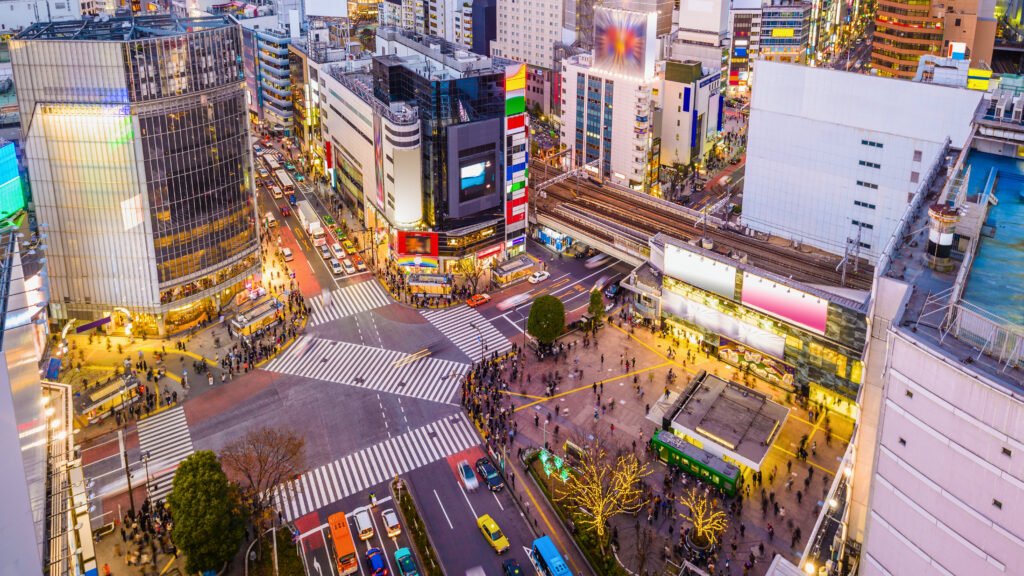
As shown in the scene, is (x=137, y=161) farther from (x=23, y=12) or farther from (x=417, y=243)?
(x=23, y=12)

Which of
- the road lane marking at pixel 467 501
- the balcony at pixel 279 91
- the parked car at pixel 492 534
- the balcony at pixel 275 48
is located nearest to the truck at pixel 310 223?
the balcony at pixel 279 91

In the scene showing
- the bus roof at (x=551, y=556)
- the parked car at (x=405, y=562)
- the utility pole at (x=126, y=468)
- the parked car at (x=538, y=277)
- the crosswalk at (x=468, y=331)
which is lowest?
the parked car at (x=405, y=562)

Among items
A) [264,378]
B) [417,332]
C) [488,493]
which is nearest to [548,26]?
[417,332]

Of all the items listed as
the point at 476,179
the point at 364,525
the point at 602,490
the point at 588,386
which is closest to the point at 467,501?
the point at 364,525

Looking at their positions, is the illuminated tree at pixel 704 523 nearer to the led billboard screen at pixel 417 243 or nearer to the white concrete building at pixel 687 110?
the led billboard screen at pixel 417 243

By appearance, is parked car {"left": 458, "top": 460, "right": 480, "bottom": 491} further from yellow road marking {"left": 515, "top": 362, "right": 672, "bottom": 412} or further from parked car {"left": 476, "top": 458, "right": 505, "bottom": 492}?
yellow road marking {"left": 515, "top": 362, "right": 672, "bottom": 412}

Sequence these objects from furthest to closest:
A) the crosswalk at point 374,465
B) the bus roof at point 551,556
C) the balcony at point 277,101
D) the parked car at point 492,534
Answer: the balcony at point 277,101 < the crosswalk at point 374,465 < the parked car at point 492,534 < the bus roof at point 551,556

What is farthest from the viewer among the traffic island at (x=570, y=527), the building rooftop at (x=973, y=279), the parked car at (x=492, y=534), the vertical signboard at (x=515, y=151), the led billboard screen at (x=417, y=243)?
the led billboard screen at (x=417, y=243)

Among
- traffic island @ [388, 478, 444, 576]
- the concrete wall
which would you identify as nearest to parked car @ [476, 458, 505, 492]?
traffic island @ [388, 478, 444, 576]
